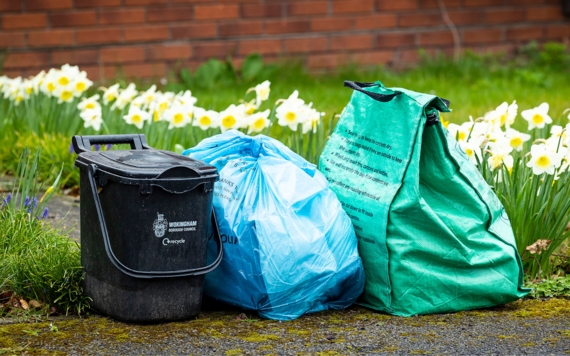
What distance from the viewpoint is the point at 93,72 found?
6348 millimetres

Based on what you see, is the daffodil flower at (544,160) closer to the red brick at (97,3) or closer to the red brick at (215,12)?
the red brick at (215,12)

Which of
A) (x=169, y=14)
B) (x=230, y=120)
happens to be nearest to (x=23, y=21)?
(x=169, y=14)

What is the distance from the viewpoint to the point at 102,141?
2.32 meters

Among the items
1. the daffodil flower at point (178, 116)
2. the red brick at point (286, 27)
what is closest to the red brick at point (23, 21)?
the red brick at point (286, 27)

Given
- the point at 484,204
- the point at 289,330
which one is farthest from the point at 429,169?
the point at 289,330

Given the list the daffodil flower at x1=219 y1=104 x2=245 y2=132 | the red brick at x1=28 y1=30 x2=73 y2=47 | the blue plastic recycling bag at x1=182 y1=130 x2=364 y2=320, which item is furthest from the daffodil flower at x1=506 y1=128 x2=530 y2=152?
the red brick at x1=28 y1=30 x2=73 y2=47

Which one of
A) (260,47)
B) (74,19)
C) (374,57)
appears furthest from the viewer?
(374,57)

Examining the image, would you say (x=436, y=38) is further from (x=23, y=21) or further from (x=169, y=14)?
(x=23, y=21)

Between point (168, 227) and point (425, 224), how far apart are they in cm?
88

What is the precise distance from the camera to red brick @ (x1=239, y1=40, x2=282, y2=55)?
6.82 metres

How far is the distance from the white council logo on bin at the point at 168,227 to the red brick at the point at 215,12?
4.83m

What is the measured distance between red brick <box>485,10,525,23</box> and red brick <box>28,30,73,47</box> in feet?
15.0

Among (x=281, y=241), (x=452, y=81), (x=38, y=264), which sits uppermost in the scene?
(x=452, y=81)

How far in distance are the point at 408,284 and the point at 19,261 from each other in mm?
1355
